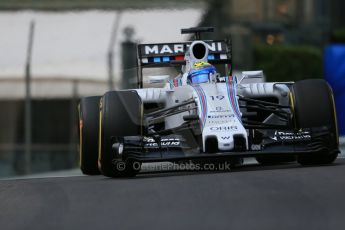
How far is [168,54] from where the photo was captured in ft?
39.7

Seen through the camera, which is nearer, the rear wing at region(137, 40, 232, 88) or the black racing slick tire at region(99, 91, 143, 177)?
the black racing slick tire at region(99, 91, 143, 177)

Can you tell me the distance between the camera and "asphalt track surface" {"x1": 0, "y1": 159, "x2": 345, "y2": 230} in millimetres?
6980

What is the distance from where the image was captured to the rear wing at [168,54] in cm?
1209

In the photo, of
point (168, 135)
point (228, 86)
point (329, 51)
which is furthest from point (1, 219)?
point (329, 51)

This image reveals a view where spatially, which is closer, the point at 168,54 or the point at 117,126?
the point at 117,126

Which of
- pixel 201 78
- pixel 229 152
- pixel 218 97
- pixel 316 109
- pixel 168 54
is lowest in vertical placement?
pixel 229 152

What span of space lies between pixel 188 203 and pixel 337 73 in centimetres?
1300

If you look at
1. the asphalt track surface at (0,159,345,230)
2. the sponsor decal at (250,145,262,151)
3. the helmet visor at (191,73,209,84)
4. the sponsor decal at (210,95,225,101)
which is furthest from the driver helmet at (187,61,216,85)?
the asphalt track surface at (0,159,345,230)

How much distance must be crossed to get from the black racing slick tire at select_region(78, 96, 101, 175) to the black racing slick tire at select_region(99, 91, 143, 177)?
1.66 feet

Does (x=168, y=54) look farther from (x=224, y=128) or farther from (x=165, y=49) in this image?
(x=224, y=128)

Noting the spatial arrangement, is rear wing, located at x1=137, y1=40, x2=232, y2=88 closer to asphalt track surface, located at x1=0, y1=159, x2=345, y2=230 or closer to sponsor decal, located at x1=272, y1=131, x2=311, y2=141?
sponsor decal, located at x1=272, y1=131, x2=311, y2=141

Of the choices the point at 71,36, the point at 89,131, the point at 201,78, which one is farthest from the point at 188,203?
the point at 71,36

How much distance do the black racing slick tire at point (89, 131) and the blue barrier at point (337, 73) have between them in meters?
8.85

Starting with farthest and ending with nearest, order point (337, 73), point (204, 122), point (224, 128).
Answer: point (337, 73)
point (204, 122)
point (224, 128)
